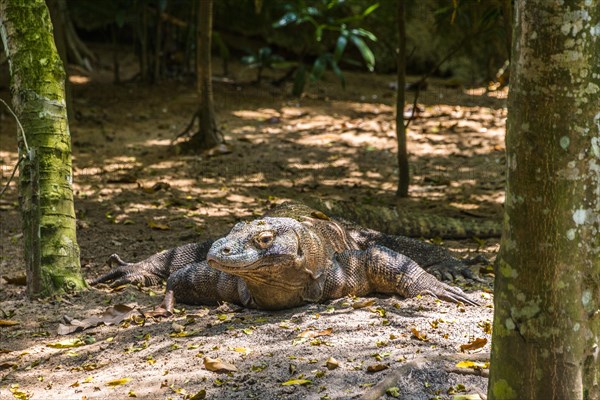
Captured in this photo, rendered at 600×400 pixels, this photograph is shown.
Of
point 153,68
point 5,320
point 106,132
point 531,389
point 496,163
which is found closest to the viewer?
point 531,389

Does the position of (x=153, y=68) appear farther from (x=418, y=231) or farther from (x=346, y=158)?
(x=418, y=231)

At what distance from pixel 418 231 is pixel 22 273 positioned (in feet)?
10.6

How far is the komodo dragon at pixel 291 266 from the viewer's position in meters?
5.09

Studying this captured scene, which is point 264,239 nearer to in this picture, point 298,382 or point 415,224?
point 298,382

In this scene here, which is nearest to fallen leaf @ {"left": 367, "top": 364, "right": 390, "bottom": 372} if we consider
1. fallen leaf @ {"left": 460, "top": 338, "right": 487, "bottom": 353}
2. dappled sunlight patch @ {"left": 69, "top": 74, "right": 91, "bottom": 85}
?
fallen leaf @ {"left": 460, "top": 338, "right": 487, "bottom": 353}

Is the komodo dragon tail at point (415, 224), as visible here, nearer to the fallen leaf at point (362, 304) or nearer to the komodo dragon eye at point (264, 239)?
the fallen leaf at point (362, 304)

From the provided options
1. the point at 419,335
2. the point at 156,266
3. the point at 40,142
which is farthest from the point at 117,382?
the point at 156,266

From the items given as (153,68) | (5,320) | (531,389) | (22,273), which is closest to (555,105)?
(531,389)

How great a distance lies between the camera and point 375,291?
5.90 m

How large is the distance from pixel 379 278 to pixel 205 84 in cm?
488

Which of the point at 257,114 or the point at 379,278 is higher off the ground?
the point at 257,114

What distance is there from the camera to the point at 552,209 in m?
2.83

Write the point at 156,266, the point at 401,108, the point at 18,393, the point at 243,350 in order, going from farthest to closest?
the point at 401,108 → the point at 156,266 → the point at 243,350 → the point at 18,393

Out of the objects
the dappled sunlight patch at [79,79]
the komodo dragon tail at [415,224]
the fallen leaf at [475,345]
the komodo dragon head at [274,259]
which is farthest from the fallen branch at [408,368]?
the dappled sunlight patch at [79,79]
